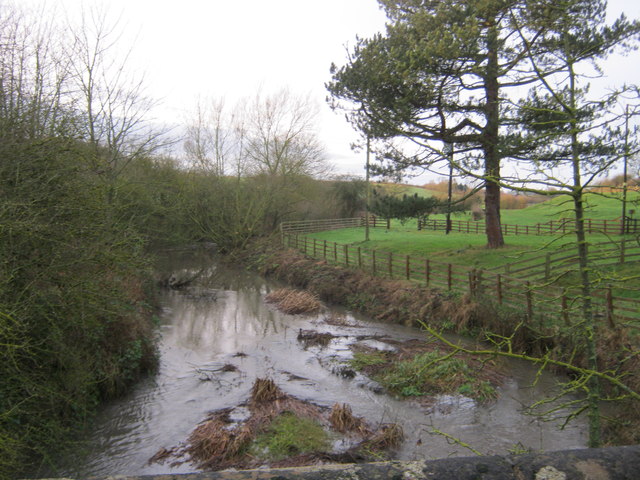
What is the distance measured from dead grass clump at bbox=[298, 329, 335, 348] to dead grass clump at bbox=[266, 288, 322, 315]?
294cm

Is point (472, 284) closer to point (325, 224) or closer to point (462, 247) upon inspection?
point (462, 247)

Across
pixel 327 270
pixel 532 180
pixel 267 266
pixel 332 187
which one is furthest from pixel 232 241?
pixel 532 180

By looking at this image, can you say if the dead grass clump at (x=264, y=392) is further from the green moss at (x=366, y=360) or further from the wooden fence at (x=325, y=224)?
the wooden fence at (x=325, y=224)

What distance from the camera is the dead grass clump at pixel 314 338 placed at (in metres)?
14.0

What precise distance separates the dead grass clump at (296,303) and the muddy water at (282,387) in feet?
2.83

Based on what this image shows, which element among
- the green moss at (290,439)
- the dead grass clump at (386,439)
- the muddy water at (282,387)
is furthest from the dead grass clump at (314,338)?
the dead grass clump at (386,439)

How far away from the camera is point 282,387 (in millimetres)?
10625

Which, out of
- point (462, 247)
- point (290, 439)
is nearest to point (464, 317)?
point (290, 439)

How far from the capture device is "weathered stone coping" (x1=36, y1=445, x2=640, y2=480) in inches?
56.2

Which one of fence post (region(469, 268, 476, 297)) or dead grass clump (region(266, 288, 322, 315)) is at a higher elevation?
fence post (region(469, 268, 476, 297))

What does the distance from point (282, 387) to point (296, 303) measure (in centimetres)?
789

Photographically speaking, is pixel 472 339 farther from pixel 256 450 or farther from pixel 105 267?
pixel 105 267

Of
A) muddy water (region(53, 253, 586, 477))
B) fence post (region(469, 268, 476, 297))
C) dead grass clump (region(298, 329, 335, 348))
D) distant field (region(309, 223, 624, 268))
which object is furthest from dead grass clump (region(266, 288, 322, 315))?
distant field (region(309, 223, 624, 268))

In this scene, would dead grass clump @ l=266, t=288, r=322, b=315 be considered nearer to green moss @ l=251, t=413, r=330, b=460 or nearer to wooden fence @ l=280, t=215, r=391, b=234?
green moss @ l=251, t=413, r=330, b=460
